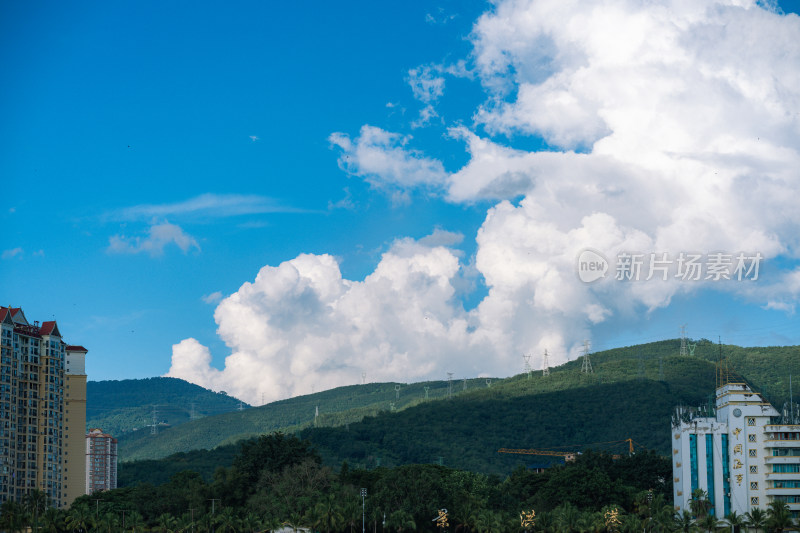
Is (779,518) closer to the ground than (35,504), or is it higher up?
closer to the ground

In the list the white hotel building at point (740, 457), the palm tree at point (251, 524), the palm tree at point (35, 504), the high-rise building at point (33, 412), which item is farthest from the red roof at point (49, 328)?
the white hotel building at point (740, 457)

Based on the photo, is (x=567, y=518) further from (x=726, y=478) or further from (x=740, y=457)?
(x=740, y=457)

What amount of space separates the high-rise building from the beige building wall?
174mm

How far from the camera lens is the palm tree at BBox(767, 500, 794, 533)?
103 metres

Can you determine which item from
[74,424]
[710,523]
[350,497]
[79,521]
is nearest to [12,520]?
[79,521]

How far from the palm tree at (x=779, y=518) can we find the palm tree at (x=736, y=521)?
2.78 m

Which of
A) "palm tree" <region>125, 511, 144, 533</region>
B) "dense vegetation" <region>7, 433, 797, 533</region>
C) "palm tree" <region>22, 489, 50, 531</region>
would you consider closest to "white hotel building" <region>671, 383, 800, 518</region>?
"dense vegetation" <region>7, 433, 797, 533</region>

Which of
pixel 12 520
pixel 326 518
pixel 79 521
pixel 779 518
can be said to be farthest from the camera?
pixel 79 521

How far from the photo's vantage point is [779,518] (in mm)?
103438

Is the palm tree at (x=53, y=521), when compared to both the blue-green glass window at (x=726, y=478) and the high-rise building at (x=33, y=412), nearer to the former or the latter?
the high-rise building at (x=33, y=412)

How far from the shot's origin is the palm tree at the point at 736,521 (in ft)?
340

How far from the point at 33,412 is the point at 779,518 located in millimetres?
109259

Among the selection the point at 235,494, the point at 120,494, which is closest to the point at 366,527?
the point at 235,494

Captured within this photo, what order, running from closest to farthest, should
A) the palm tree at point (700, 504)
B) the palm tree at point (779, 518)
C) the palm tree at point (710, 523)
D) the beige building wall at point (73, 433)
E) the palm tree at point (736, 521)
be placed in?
the palm tree at point (779, 518) < the palm tree at point (736, 521) < the palm tree at point (710, 523) < the palm tree at point (700, 504) < the beige building wall at point (73, 433)
